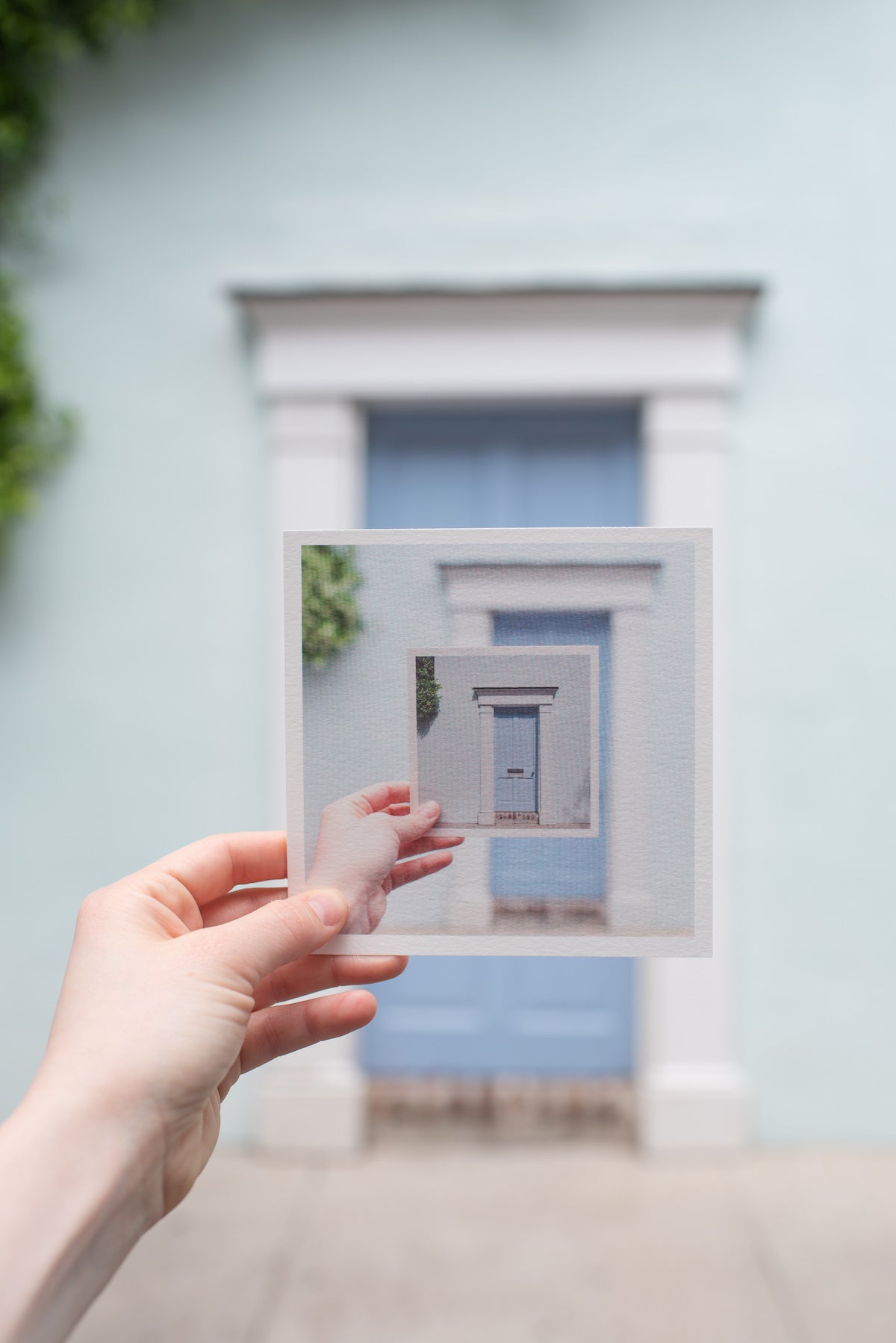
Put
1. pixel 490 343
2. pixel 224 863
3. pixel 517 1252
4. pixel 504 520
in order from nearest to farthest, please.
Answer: pixel 224 863
pixel 517 1252
pixel 490 343
pixel 504 520

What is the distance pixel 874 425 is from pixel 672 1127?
213 centimetres

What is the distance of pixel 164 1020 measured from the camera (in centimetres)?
84

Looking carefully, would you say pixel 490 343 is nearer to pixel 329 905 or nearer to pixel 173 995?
pixel 329 905

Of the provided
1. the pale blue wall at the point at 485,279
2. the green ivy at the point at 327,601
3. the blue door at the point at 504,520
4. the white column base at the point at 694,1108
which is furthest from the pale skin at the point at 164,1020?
the white column base at the point at 694,1108

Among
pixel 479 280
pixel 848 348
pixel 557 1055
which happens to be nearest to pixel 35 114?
pixel 479 280

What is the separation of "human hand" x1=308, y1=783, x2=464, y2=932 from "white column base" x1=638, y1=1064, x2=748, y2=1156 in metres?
1.89

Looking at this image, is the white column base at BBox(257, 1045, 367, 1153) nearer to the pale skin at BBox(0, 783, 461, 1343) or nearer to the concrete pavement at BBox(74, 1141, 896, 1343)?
the concrete pavement at BBox(74, 1141, 896, 1343)

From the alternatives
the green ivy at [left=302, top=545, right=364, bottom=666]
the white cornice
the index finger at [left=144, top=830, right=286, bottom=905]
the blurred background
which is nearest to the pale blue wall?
the blurred background

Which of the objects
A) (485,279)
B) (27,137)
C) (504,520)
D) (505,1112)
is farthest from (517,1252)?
(27,137)

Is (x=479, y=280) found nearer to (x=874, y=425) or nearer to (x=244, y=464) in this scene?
(x=244, y=464)

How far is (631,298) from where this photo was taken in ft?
8.11

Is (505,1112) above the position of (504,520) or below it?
below

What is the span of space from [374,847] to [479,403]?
1897 mm

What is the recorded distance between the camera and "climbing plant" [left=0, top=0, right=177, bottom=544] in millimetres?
2414
